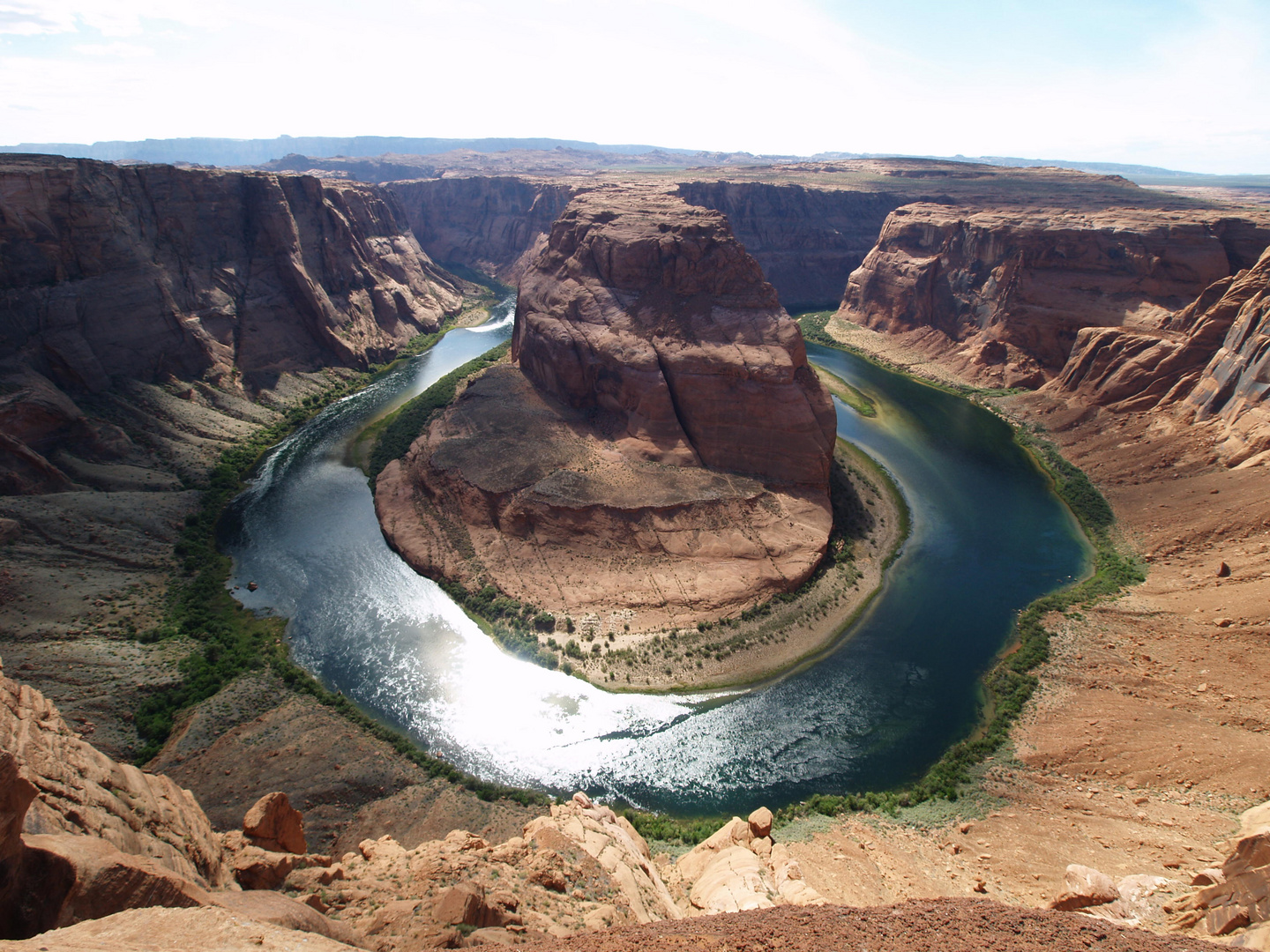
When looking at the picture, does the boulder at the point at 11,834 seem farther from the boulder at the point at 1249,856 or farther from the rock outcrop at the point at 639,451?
the rock outcrop at the point at 639,451

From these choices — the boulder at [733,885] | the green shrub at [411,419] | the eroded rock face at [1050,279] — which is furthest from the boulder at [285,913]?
the eroded rock face at [1050,279]

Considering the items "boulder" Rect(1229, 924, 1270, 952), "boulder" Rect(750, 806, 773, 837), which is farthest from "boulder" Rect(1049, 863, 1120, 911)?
"boulder" Rect(750, 806, 773, 837)

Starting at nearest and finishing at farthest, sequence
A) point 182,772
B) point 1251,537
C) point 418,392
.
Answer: point 182,772, point 1251,537, point 418,392

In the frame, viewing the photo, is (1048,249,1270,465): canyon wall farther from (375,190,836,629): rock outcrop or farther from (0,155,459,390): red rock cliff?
(0,155,459,390): red rock cliff

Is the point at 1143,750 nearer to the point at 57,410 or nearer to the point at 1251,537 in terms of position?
the point at 1251,537

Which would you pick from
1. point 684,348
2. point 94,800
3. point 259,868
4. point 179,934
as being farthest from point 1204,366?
point 94,800

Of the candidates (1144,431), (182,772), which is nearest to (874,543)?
(1144,431)
